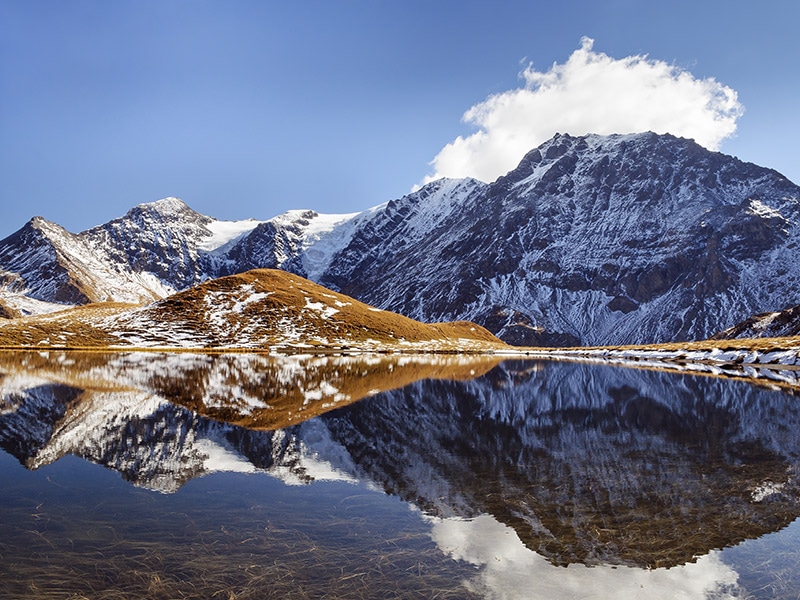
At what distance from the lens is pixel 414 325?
531ft

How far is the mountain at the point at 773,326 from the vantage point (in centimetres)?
12481

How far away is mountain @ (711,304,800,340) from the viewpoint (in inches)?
4914

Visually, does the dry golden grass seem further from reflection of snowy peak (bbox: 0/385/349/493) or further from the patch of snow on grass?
the patch of snow on grass

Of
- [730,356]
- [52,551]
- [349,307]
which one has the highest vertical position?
[349,307]

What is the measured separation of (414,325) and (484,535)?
150298 millimetres

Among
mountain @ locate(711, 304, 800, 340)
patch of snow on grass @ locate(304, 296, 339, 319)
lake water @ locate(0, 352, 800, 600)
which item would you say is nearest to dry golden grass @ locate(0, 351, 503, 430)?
lake water @ locate(0, 352, 800, 600)

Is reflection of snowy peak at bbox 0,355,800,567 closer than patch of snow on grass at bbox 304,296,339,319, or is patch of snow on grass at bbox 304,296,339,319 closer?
reflection of snowy peak at bbox 0,355,800,567

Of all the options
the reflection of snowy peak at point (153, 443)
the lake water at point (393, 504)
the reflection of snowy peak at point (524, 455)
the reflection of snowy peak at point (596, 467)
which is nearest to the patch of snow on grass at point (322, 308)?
the reflection of snowy peak at point (524, 455)

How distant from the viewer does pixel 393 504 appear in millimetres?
13922

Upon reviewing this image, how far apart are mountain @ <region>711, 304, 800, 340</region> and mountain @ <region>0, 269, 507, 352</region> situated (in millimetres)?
78307

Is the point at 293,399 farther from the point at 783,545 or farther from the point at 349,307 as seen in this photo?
the point at 349,307

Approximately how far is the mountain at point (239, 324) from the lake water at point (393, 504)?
93.7m

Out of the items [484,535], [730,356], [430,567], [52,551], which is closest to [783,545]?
[484,535]

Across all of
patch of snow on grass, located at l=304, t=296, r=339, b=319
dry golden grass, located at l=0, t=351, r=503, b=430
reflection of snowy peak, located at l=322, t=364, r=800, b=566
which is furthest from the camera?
patch of snow on grass, located at l=304, t=296, r=339, b=319
